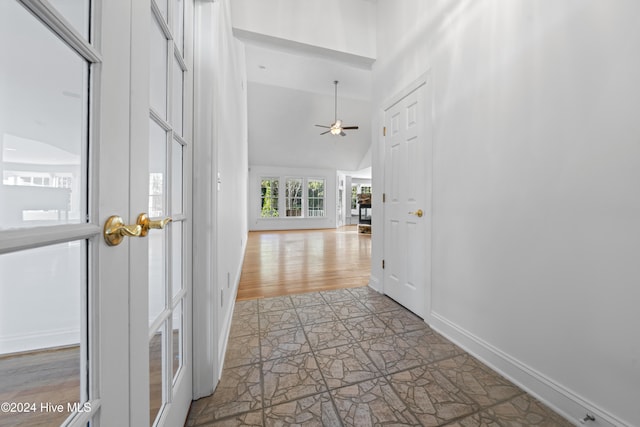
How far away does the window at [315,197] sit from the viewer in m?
9.00

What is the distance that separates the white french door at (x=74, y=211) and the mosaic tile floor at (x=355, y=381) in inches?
29.4

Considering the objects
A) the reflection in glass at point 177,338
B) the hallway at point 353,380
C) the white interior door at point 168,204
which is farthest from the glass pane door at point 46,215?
the hallway at point 353,380

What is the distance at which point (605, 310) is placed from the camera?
1013 mm

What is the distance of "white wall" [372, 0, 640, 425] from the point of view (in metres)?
0.98

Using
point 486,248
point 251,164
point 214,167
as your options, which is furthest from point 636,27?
point 251,164

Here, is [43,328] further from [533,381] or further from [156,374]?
[533,381]

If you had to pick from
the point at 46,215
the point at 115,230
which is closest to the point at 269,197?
the point at 115,230

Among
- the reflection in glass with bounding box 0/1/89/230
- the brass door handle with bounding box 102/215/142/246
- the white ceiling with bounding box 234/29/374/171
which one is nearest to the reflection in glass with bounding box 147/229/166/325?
the brass door handle with bounding box 102/215/142/246

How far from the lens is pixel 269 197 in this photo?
855 centimetres

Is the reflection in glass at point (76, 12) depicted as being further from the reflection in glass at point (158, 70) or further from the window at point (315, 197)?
the window at point (315, 197)

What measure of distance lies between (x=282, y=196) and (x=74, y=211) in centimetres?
831

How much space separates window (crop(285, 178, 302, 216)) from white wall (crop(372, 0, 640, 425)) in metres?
7.16

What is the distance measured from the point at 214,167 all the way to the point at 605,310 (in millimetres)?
1839

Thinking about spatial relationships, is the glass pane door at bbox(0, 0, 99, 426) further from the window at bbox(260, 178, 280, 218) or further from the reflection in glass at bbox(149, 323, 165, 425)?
the window at bbox(260, 178, 280, 218)
